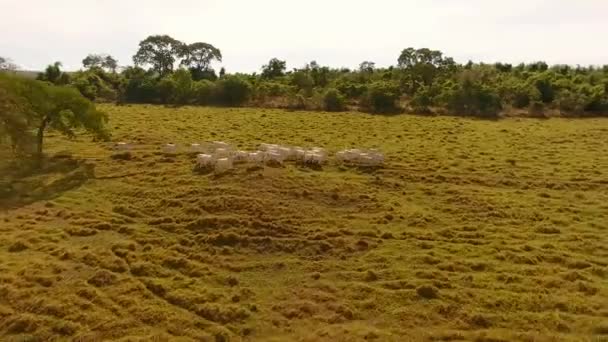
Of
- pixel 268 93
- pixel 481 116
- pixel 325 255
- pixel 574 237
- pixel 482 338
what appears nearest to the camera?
pixel 482 338

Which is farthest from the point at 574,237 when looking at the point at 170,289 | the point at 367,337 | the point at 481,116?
the point at 481,116

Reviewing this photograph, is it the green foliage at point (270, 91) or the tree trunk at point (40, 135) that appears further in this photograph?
the green foliage at point (270, 91)

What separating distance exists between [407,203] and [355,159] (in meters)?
6.15

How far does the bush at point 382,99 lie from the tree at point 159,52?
42539 millimetres

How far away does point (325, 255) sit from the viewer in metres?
19.7

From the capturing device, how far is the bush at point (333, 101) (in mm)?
55781

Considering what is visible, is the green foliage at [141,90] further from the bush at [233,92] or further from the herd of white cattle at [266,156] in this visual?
the herd of white cattle at [266,156]

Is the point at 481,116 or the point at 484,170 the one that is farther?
the point at 481,116

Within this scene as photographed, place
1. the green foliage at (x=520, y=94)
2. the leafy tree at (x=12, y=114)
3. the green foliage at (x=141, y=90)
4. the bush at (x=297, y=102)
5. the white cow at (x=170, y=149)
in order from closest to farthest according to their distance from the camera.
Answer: the leafy tree at (x=12, y=114)
the white cow at (x=170, y=149)
the green foliage at (x=520, y=94)
the bush at (x=297, y=102)
the green foliage at (x=141, y=90)

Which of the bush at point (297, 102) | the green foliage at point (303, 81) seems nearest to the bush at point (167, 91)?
the bush at point (297, 102)

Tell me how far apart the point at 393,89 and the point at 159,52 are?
46231 millimetres

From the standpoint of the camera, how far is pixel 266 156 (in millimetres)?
28969

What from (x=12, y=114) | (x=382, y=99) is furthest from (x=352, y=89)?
(x=12, y=114)

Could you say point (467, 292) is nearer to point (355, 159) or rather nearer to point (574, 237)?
point (574, 237)
